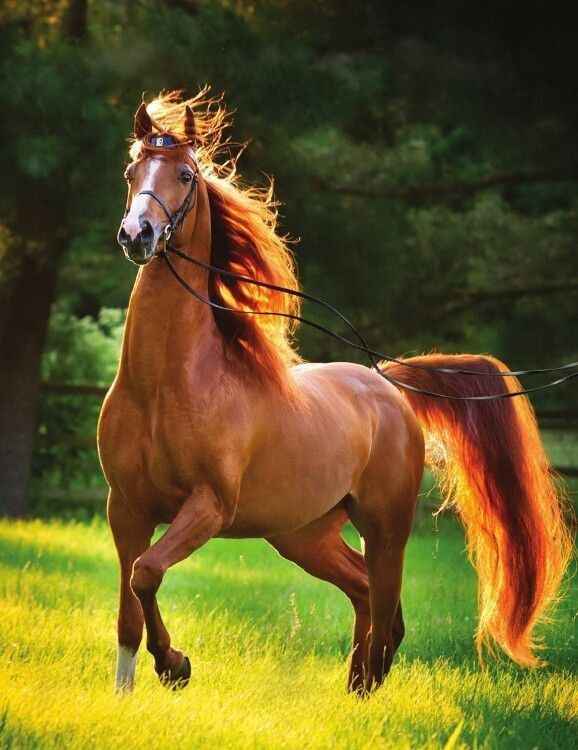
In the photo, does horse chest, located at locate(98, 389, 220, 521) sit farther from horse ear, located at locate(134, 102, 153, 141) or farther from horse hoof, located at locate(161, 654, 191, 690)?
horse ear, located at locate(134, 102, 153, 141)

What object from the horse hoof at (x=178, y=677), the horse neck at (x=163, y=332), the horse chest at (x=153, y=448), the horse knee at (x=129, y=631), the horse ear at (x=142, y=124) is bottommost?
the horse hoof at (x=178, y=677)

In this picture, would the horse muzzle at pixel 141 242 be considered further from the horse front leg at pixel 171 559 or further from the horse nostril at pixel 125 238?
the horse front leg at pixel 171 559

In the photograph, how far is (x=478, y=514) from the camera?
23.0 feet

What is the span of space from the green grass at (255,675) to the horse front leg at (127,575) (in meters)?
0.12

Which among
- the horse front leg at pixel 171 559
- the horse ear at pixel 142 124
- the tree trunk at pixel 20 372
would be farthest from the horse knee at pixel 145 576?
the tree trunk at pixel 20 372

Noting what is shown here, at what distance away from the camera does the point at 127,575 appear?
5.45m

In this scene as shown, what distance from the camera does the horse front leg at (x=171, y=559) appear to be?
5031mm

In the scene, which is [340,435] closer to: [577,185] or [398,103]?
[398,103]

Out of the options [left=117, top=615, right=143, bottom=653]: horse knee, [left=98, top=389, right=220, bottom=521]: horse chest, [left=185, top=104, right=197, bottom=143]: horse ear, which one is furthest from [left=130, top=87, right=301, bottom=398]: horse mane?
[left=117, top=615, right=143, bottom=653]: horse knee

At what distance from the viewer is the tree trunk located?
560 inches

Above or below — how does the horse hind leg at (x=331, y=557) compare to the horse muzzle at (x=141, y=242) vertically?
below

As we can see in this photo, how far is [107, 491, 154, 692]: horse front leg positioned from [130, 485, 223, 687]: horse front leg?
0.50 feet

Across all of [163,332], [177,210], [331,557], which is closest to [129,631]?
[163,332]

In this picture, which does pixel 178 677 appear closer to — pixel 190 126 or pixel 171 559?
pixel 171 559
